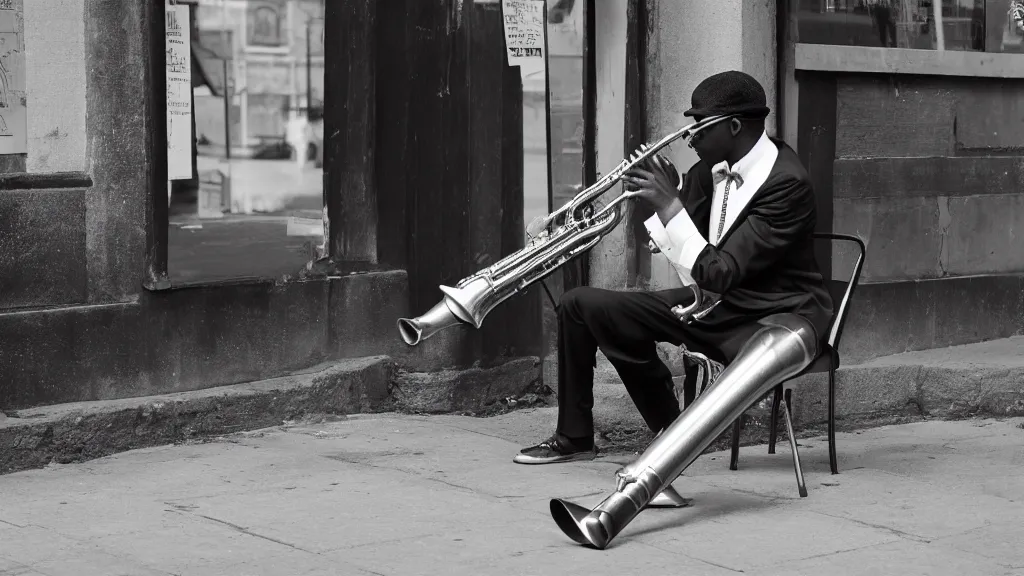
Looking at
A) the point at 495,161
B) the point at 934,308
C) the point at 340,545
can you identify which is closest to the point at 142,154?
the point at 495,161

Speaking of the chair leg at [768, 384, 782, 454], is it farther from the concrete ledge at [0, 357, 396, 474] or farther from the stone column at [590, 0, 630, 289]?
the concrete ledge at [0, 357, 396, 474]

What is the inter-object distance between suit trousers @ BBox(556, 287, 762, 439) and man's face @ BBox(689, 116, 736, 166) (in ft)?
1.68

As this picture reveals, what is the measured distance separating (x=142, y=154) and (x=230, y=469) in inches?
48.7

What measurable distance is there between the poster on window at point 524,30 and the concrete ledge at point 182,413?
4.67 feet

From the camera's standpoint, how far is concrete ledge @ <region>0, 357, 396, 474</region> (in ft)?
16.7

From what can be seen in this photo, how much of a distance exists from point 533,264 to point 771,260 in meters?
0.79

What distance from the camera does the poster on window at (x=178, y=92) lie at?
18.0 ft

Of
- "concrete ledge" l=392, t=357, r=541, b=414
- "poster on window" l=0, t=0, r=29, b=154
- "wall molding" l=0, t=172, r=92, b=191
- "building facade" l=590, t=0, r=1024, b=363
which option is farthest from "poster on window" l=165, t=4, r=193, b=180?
"building facade" l=590, t=0, r=1024, b=363

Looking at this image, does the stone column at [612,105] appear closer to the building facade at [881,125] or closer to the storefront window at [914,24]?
the building facade at [881,125]

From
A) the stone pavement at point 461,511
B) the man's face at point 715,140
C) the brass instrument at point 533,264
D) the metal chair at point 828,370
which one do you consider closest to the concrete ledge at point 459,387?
the stone pavement at point 461,511

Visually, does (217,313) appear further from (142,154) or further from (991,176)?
(991,176)

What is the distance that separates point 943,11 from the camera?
23.7 feet

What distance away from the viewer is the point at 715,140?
16.1 ft

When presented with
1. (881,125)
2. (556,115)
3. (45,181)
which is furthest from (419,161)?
(881,125)
